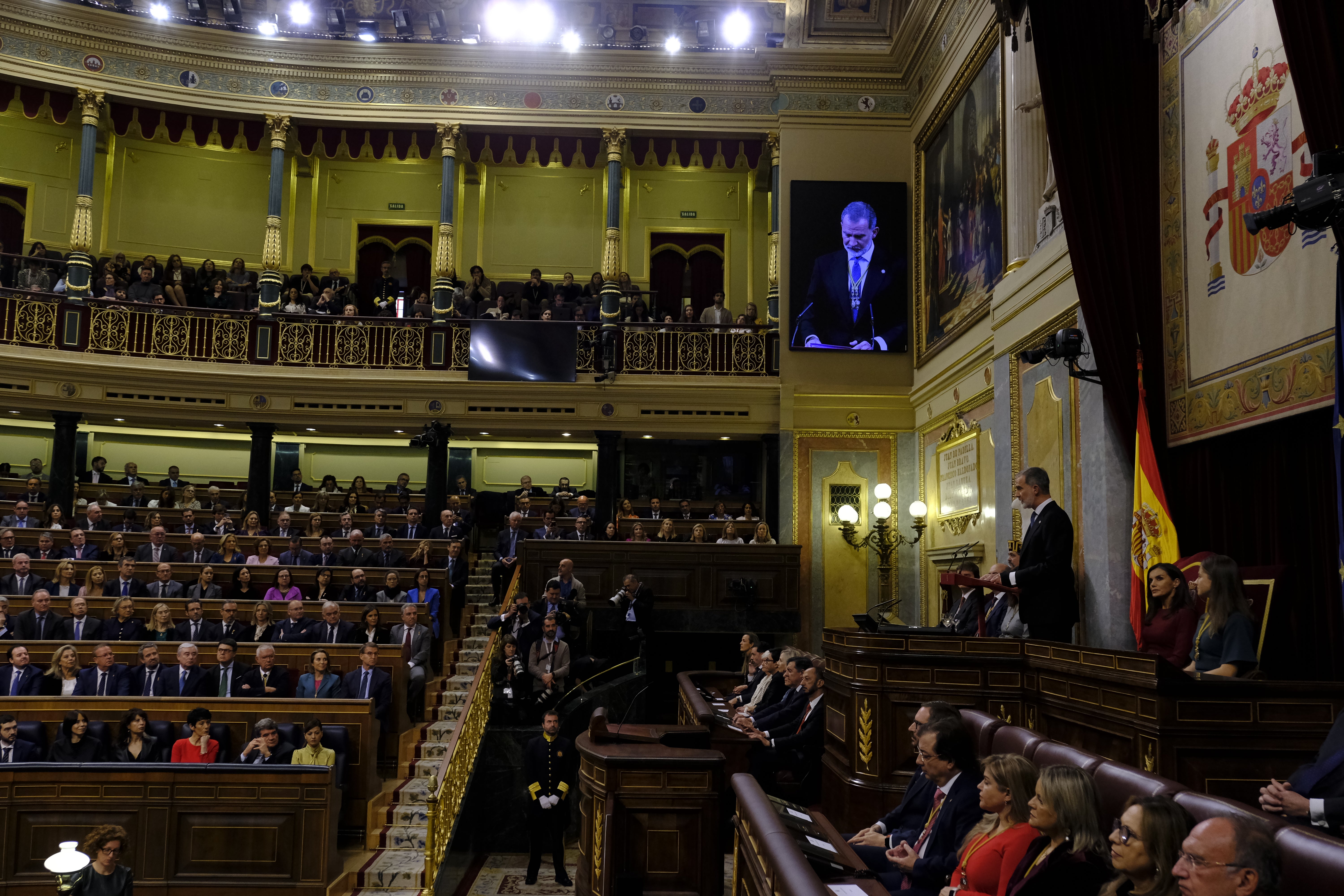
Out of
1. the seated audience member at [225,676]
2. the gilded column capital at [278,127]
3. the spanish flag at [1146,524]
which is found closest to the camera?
the spanish flag at [1146,524]

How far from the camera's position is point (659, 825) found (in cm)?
496

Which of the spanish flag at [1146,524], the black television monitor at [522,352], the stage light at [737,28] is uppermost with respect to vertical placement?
the stage light at [737,28]

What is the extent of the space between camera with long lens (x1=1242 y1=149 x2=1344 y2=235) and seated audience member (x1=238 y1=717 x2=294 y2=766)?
6240 mm

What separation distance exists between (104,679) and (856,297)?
9.56 m

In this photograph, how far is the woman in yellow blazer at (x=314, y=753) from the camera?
7172 millimetres

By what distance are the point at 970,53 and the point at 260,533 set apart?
9454 millimetres

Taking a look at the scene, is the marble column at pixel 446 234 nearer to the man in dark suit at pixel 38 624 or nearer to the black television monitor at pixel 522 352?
the black television monitor at pixel 522 352

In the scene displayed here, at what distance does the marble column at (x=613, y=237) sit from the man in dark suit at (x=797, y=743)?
27.8 ft

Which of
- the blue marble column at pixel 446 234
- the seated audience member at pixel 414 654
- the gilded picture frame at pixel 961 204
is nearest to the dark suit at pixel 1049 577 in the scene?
the gilded picture frame at pixel 961 204

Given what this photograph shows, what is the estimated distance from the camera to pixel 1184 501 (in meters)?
6.34

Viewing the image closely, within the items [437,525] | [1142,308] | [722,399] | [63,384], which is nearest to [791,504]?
[722,399]

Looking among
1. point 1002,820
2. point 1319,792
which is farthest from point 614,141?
point 1319,792

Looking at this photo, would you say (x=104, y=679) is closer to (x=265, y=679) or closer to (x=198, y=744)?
(x=265, y=679)

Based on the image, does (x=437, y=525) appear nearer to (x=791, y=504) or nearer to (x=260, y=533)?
(x=260, y=533)
